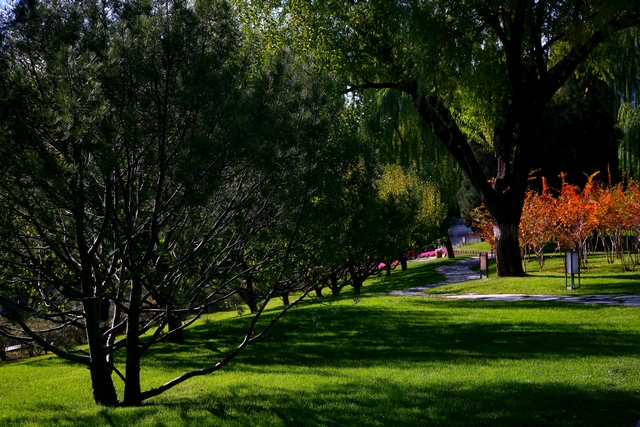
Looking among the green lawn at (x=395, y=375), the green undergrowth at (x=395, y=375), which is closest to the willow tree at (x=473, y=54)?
the green lawn at (x=395, y=375)

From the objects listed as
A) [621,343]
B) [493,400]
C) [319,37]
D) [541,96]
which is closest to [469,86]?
[541,96]

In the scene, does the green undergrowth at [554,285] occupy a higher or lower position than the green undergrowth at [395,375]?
higher

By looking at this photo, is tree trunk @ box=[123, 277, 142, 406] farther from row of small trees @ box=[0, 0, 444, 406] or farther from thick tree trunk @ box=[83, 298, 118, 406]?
thick tree trunk @ box=[83, 298, 118, 406]

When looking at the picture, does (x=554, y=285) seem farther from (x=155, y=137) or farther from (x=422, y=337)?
(x=155, y=137)

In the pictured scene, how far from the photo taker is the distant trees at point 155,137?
5.62 meters

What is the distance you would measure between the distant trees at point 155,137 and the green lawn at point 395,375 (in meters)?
1.37

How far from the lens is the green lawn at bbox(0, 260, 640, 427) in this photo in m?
6.86

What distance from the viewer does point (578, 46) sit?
17000 millimetres

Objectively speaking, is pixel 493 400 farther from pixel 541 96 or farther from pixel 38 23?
pixel 541 96

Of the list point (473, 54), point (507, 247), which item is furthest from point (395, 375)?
point (507, 247)

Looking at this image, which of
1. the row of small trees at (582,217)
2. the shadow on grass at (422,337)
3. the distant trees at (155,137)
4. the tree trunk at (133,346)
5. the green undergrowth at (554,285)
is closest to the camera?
the distant trees at (155,137)

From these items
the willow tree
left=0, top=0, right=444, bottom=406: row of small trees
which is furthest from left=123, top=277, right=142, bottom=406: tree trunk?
the willow tree

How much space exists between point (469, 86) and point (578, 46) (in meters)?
2.85

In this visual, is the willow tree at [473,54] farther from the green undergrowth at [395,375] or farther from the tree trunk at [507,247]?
the green undergrowth at [395,375]
